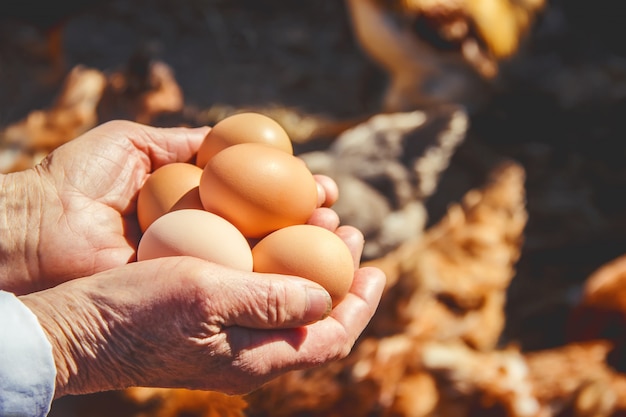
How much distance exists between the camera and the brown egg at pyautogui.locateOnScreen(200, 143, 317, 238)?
113 centimetres

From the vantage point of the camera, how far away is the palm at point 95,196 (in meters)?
1.23

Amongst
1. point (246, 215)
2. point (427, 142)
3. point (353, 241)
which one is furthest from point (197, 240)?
point (427, 142)

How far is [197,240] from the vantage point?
1.06m

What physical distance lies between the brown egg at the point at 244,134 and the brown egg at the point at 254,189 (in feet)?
0.36

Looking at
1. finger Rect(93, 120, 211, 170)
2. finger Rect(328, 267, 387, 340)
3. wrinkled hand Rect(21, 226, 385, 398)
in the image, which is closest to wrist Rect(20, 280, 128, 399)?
wrinkled hand Rect(21, 226, 385, 398)

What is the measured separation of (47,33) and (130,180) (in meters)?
2.08

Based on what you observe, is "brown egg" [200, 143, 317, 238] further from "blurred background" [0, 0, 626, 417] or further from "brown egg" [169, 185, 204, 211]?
"blurred background" [0, 0, 626, 417]

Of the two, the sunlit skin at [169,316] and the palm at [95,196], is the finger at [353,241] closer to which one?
the sunlit skin at [169,316]

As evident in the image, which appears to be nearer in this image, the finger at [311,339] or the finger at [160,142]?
the finger at [311,339]

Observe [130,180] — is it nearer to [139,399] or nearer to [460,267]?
[139,399]

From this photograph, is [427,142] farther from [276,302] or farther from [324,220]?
[276,302]

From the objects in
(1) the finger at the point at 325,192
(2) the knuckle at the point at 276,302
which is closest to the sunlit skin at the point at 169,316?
(2) the knuckle at the point at 276,302

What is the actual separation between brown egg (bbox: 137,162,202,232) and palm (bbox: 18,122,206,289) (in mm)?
64

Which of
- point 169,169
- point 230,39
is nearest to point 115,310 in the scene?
point 169,169
